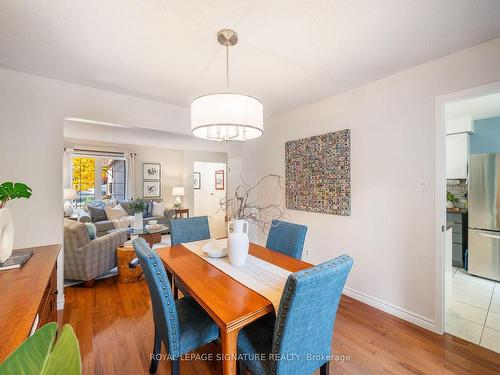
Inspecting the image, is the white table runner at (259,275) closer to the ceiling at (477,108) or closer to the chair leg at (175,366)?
the chair leg at (175,366)

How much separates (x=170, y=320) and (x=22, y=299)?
643 millimetres

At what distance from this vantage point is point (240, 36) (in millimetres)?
1663

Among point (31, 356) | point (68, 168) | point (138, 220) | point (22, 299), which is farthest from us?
point (68, 168)

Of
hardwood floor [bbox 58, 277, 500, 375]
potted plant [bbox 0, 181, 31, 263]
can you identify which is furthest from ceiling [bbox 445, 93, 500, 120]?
potted plant [bbox 0, 181, 31, 263]

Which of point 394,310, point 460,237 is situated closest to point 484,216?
point 460,237

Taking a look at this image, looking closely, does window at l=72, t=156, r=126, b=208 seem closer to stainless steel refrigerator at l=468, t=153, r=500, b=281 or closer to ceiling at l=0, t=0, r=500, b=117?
ceiling at l=0, t=0, r=500, b=117

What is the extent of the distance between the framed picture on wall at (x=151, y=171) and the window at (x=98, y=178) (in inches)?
20.7

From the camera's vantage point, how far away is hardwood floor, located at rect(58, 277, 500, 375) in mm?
1621


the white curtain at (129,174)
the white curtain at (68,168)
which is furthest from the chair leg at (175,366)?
the white curtain at (68,168)

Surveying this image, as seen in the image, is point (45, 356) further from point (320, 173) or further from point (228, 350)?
point (320, 173)

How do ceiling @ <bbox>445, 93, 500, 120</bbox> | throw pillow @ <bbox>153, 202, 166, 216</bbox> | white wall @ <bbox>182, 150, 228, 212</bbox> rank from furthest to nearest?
white wall @ <bbox>182, 150, 228, 212</bbox>, throw pillow @ <bbox>153, 202, 166, 216</bbox>, ceiling @ <bbox>445, 93, 500, 120</bbox>

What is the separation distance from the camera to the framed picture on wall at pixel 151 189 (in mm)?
6461

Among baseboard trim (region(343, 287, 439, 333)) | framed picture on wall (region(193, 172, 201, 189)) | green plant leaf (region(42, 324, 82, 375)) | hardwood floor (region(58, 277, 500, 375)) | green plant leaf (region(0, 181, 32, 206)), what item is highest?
framed picture on wall (region(193, 172, 201, 189))

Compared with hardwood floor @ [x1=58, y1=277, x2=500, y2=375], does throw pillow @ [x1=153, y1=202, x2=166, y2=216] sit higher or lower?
higher
